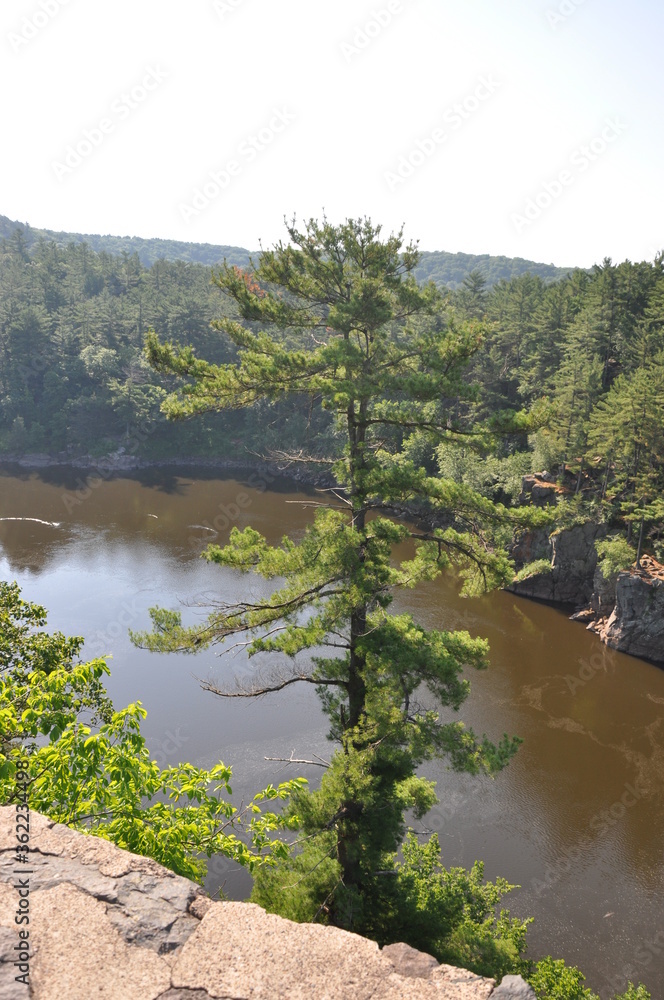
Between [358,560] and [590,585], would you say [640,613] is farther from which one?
[358,560]

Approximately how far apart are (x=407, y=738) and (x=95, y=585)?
24.7m

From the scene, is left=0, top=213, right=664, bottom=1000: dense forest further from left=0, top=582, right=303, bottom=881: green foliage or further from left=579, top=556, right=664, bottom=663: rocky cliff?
left=579, top=556, right=664, bottom=663: rocky cliff

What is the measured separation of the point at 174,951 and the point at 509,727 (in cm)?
1903

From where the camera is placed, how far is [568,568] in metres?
30.2

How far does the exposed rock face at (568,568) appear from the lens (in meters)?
29.4

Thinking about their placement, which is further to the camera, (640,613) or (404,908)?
(640,613)

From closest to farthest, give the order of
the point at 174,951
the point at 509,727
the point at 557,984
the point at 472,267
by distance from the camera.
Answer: the point at 174,951 < the point at 557,984 < the point at 509,727 < the point at 472,267

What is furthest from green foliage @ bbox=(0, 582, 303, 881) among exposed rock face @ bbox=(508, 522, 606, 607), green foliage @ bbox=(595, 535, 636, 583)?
exposed rock face @ bbox=(508, 522, 606, 607)

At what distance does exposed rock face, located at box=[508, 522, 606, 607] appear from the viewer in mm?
29391

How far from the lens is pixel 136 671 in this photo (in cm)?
2350

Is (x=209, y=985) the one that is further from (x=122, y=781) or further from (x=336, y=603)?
(x=336, y=603)

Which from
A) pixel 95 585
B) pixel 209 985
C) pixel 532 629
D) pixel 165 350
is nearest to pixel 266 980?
pixel 209 985

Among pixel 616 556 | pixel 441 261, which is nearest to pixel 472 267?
pixel 441 261

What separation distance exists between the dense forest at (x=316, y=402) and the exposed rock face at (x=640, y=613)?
2.35 meters
